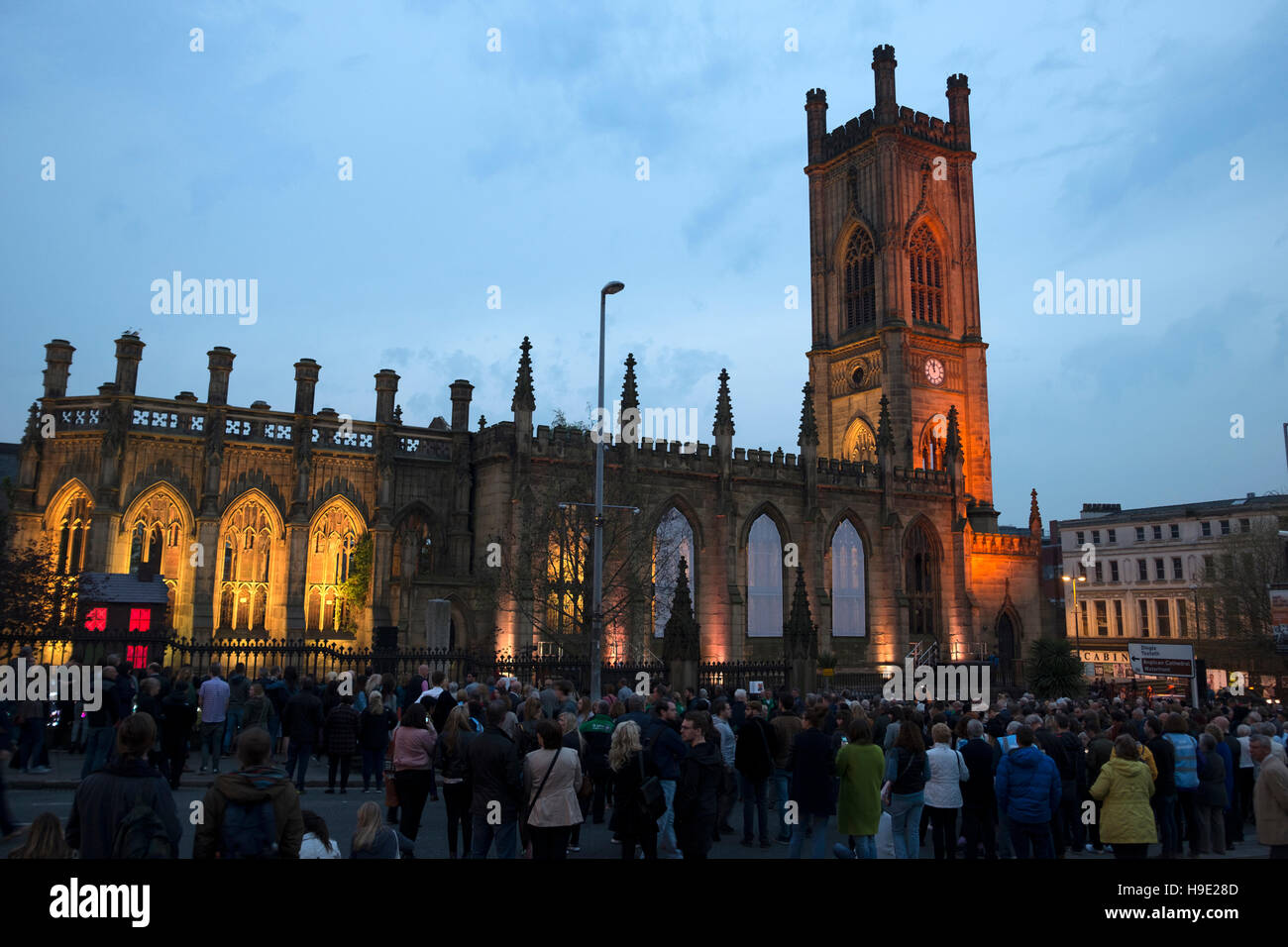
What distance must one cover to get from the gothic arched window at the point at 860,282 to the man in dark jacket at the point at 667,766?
181ft

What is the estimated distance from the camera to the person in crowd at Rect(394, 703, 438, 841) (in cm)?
1087

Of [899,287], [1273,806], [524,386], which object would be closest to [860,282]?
[899,287]

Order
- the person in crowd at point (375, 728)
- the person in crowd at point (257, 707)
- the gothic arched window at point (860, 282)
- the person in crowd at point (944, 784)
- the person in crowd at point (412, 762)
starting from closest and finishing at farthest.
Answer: the person in crowd at point (944, 784) < the person in crowd at point (412, 762) < the person in crowd at point (375, 728) < the person in crowd at point (257, 707) < the gothic arched window at point (860, 282)

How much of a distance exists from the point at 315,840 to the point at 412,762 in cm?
435

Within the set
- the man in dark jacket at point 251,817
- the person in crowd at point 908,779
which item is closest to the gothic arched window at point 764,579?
the person in crowd at point 908,779

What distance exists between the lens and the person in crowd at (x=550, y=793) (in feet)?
29.1

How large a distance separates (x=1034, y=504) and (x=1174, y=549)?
1808cm

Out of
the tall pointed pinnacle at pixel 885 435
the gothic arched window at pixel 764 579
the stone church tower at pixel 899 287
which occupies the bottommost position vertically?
the gothic arched window at pixel 764 579

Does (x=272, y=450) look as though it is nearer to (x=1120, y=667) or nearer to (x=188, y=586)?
(x=188, y=586)

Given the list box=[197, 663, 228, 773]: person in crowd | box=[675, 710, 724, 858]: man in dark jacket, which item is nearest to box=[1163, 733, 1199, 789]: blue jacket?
box=[675, 710, 724, 858]: man in dark jacket

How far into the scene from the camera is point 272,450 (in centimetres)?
3634

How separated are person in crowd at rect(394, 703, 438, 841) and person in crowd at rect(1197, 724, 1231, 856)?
10.5m

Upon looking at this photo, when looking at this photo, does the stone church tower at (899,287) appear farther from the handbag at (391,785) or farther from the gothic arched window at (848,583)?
the handbag at (391,785)
